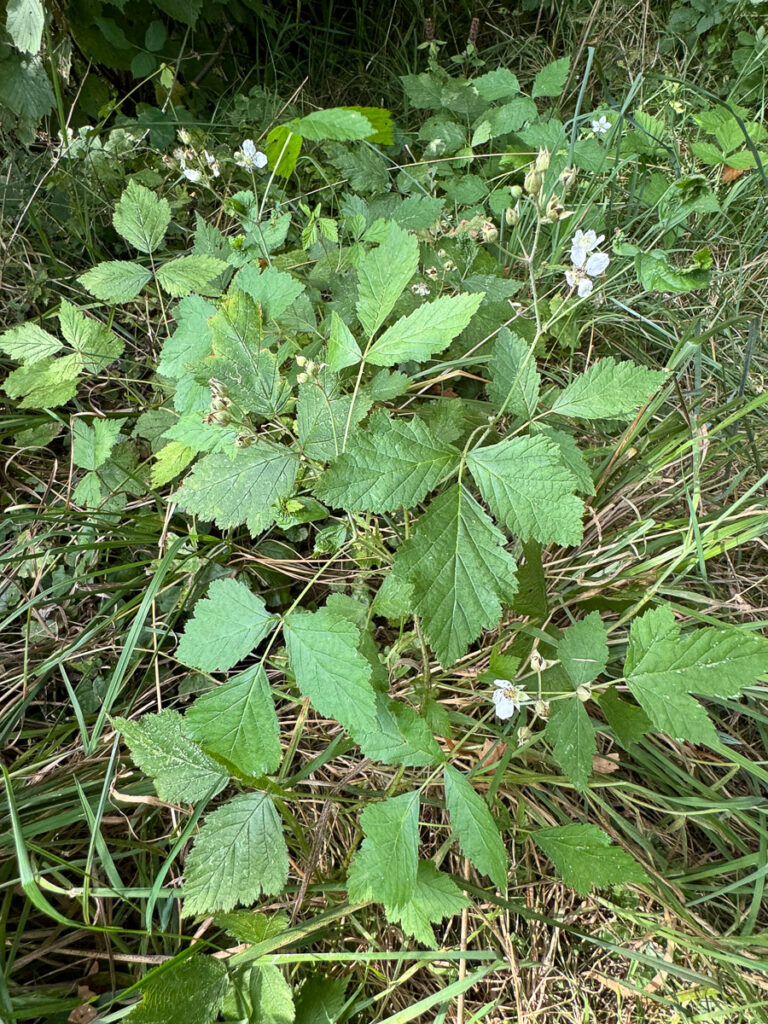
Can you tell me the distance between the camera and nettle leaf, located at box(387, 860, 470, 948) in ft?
3.45

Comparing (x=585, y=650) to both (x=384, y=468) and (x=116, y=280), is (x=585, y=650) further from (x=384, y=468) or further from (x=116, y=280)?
(x=116, y=280)

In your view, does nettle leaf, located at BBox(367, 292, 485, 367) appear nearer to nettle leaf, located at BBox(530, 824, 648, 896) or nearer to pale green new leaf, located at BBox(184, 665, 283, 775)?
pale green new leaf, located at BBox(184, 665, 283, 775)

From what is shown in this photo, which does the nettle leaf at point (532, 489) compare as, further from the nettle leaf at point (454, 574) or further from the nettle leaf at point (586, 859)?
the nettle leaf at point (586, 859)

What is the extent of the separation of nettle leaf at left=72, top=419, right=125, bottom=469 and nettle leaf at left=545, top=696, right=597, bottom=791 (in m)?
1.25

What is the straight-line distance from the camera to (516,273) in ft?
6.88

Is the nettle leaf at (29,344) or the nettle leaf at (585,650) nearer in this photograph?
the nettle leaf at (585,650)

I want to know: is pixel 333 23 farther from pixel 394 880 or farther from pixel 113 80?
pixel 394 880

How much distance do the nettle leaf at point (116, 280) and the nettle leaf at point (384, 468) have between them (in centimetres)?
91

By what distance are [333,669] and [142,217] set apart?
1.30m

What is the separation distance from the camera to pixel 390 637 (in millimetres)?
1551

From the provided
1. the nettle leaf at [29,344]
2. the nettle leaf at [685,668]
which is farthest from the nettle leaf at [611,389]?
the nettle leaf at [29,344]

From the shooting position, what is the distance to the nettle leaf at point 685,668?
99cm

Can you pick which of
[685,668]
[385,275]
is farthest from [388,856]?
[385,275]

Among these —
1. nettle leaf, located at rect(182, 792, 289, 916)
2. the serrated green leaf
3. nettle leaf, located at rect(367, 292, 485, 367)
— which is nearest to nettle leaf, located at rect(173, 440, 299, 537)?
nettle leaf, located at rect(367, 292, 485, 367)
